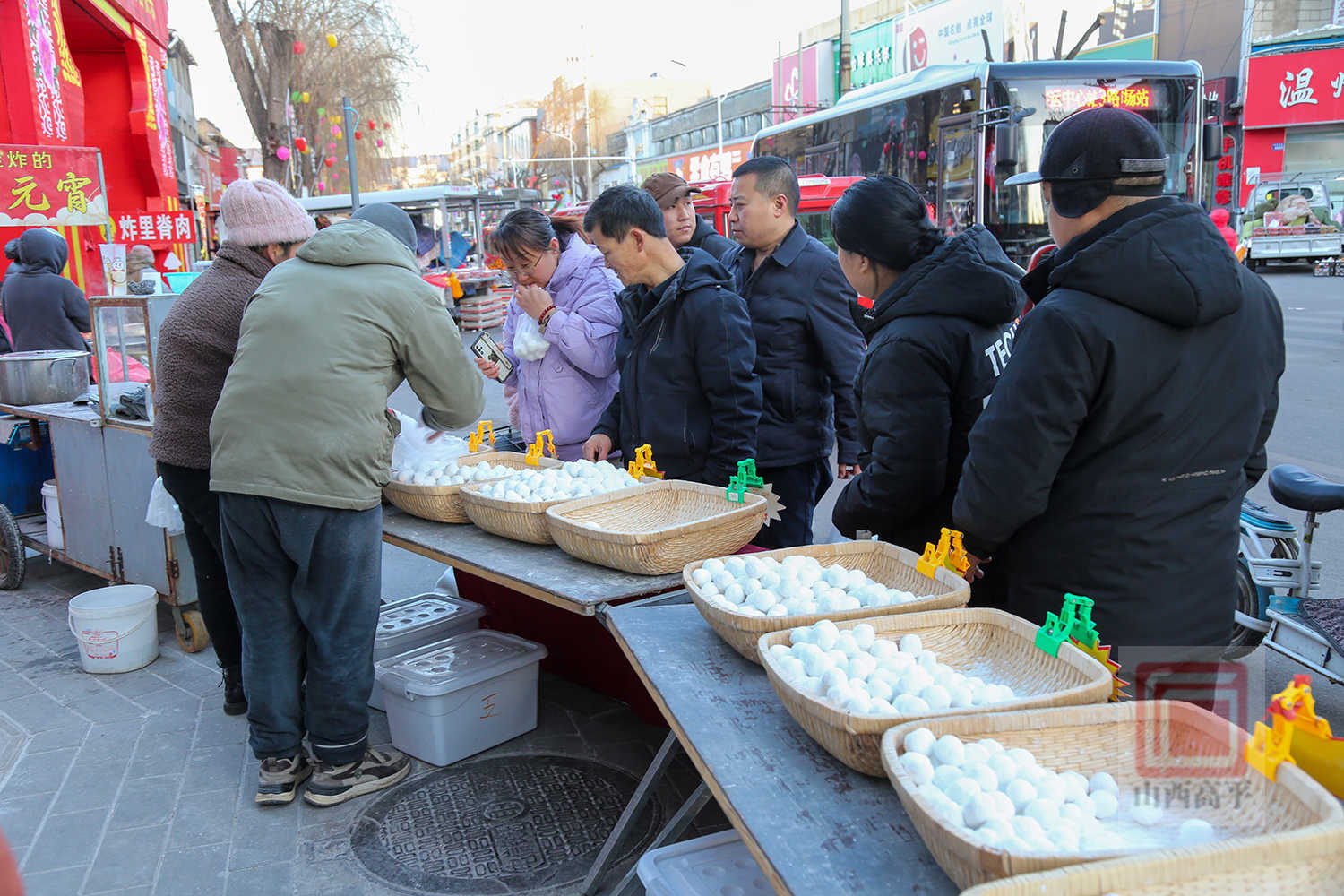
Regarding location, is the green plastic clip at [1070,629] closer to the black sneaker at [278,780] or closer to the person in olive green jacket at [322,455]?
the person in olive green jacket at [322,455]

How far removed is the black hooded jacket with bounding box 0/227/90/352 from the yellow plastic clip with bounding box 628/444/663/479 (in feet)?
17.7

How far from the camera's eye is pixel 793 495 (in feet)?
12.8

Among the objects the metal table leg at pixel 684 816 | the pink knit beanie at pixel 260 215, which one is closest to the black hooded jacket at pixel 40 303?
the pink knit beanie at pixel 260 215

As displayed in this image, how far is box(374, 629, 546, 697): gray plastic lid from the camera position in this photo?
336 cm

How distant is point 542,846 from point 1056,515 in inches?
73.4

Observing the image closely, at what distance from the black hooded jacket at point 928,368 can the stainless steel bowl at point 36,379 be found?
4.99 m

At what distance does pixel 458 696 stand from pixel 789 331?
6.10 ft

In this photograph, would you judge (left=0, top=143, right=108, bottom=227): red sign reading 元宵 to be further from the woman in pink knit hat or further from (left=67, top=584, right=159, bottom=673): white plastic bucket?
the woman in pink knit hat

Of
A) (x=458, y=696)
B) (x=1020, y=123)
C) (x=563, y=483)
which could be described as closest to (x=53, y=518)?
(x=458, y=696)

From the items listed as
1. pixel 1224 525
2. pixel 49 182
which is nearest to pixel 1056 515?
pixel 1224 525

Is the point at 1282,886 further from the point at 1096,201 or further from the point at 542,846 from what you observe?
the point at 542,846

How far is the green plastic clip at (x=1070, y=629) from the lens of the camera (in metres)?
1.82

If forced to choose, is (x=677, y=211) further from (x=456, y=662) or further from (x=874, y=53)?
(x=874, y=53)

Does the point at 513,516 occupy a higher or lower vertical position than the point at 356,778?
higher
